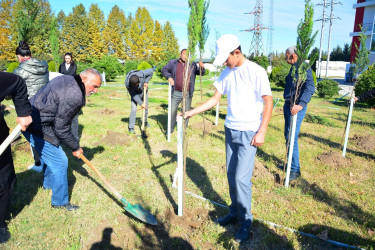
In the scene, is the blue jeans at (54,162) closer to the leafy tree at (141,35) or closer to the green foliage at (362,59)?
the green foliage at (362,59)

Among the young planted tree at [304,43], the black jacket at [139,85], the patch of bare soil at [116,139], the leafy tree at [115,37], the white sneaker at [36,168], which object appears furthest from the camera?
the leafy tree at [115,37]

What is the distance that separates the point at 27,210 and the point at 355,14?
45.9 m

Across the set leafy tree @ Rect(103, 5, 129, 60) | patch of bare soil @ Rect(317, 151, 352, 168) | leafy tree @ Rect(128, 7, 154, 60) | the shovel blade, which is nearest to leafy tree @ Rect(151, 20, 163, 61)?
leafy tree @ Rect(128, 7, 154, 60)

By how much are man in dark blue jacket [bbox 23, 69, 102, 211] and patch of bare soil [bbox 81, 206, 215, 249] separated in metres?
0.72

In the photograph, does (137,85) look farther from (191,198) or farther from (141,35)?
(141,35)

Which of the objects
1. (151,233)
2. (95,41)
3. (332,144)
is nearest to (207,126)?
(332,144)

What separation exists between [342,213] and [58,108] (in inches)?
152

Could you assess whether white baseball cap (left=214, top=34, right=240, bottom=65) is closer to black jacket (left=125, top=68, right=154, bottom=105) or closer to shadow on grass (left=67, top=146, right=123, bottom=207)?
shadow on grass (left=67, top=146, right=123, bottom=207)

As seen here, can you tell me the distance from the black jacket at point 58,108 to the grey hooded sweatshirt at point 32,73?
1.40m

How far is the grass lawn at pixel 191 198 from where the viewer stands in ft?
9.39

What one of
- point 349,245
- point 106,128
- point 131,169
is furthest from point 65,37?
point 349,245

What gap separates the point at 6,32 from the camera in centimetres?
2838

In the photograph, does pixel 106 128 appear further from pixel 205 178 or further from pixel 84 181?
pixel 205 178

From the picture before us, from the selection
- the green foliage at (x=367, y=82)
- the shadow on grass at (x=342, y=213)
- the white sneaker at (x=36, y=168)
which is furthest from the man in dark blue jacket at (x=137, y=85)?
the green foliage at (x=367, y=82)
